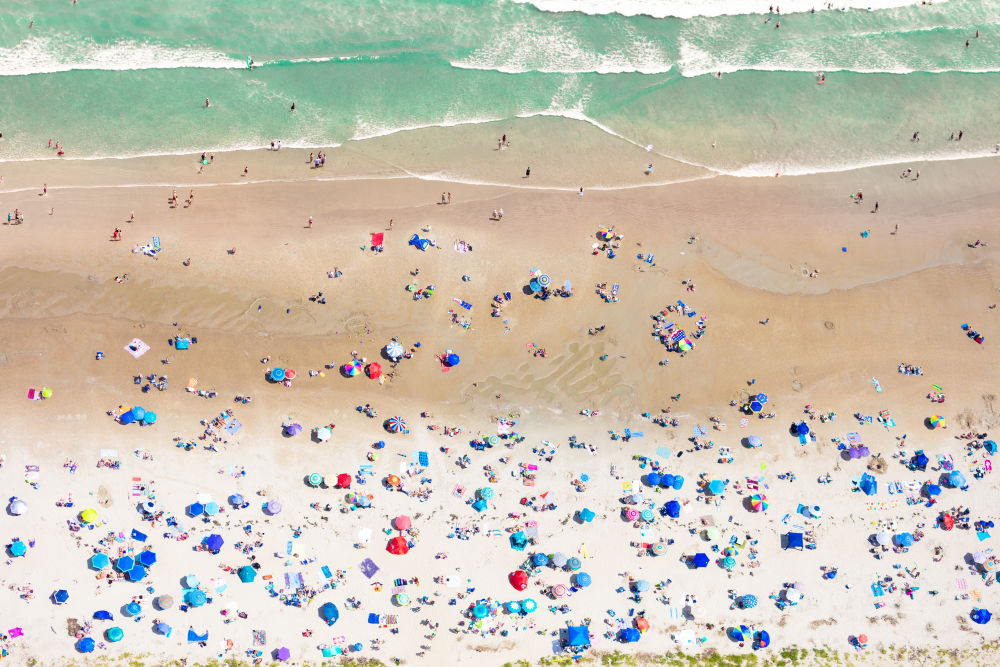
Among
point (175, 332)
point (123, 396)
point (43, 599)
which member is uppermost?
point (175, 332)

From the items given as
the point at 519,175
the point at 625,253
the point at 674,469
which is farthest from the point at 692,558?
the point at 519,175

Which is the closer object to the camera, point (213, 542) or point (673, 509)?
point (213, 542)

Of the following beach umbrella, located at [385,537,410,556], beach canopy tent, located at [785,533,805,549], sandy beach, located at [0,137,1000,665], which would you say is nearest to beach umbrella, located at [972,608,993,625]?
sandy beach, located at [0,137,1000,665]

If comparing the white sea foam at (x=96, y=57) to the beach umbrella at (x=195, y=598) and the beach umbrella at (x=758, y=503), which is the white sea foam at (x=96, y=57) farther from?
→ the beach umbrella at (x=758, y=503)

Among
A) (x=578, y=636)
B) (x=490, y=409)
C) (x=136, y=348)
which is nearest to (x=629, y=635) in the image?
(x=578, y=636)

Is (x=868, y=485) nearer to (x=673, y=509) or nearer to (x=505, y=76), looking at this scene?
(x=673, y=509)

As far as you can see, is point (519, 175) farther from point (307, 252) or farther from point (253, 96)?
point (253, 96)
